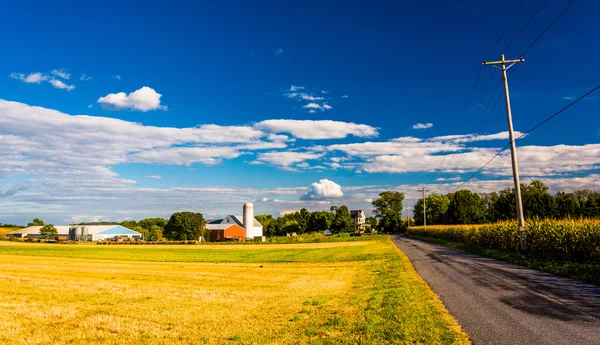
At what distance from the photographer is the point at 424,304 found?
38.7ft

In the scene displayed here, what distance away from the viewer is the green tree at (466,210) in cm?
11988

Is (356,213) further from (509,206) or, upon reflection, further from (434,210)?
(509,206)

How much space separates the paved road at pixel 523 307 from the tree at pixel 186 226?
123058 mm

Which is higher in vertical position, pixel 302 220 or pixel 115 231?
pixel 302 220

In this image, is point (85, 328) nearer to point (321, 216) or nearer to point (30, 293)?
point (30, 293)

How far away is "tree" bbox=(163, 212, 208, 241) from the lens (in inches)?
5128

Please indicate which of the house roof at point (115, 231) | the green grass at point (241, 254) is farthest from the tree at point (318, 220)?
the green grass at point (241, 254)

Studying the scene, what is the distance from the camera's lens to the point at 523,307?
10531 millimetres

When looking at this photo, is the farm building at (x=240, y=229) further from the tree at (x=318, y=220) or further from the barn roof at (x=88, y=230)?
the barn roof at (x=88, y=230)

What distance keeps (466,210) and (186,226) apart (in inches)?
3800

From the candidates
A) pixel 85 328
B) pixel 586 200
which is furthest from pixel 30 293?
pixel 586 200

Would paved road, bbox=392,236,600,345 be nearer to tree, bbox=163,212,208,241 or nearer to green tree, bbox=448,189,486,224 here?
green tree, bbox=448,189,486,224

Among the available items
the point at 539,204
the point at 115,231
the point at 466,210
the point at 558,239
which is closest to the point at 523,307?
the point at 558,239

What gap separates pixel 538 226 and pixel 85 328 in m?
28.3
